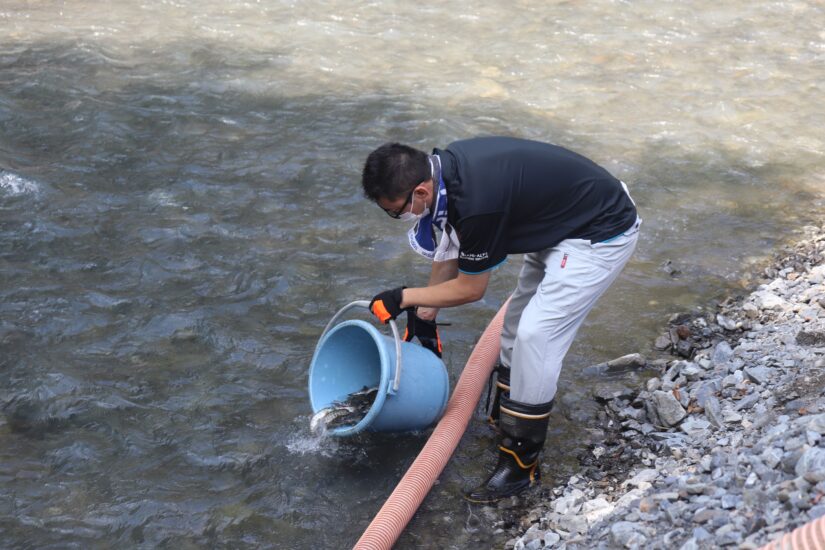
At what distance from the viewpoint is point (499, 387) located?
16.1ft

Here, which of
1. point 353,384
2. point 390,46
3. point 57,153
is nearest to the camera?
point 353,384

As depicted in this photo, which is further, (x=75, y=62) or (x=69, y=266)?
(x=75, y=62)

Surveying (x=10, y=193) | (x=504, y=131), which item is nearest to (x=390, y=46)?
(x=504, y=131)

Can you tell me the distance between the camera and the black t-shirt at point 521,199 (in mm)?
3885

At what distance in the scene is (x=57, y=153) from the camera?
7.52 metres

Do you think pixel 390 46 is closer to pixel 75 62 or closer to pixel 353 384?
pixel 75 62

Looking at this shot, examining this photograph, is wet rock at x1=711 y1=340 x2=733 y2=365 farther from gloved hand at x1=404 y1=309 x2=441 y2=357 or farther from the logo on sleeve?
the logo on sleeve

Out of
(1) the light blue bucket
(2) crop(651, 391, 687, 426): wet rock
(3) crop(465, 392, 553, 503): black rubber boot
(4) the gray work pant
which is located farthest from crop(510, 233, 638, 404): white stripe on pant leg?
(2) crop(651, 391, 687, 426): wet rock

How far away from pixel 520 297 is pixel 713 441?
1.19m

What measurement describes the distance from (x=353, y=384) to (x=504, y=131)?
4189mm

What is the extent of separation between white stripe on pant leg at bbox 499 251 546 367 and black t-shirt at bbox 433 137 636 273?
12.2 inches

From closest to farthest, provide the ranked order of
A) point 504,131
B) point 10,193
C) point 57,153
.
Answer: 1. point 10,193
2. point 57,153
3. point 504,131

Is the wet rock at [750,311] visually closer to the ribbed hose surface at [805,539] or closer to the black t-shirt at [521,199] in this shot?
the black t-shirt at [521,199]

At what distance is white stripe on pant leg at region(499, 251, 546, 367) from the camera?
4.57 meters
